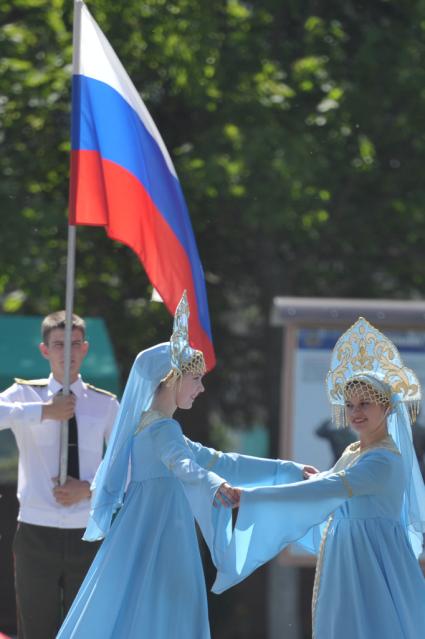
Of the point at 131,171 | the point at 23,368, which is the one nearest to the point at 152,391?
the point at 131,171

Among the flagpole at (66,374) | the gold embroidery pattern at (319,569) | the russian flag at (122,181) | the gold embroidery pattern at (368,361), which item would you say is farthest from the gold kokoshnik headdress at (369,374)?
the flagpole at (66,374)

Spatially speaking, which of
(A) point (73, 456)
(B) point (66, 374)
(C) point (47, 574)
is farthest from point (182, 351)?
(C) point (47, 574)

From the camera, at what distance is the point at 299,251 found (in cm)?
1159

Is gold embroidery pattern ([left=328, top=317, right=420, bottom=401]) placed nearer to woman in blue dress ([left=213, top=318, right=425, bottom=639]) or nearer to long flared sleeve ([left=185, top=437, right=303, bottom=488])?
woman in blue dress ([left=213, top=318, right=425, bottom=639])

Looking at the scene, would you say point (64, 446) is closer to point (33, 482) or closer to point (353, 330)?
point (33, 482)

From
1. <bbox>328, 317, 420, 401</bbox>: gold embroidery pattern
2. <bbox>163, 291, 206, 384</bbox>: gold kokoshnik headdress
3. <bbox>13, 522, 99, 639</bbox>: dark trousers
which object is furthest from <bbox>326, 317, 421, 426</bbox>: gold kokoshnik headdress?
<bbox>13, 522, 99, 639</bbox>: dark trousers

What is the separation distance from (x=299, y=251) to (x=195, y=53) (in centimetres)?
222

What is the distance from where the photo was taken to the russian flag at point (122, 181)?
5914 mm

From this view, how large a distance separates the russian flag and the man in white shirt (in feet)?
1.66

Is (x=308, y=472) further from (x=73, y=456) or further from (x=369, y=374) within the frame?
(x=73, y=456)

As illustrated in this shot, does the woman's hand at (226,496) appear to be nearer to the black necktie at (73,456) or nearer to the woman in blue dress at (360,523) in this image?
the woman in blue dress at (360,523)

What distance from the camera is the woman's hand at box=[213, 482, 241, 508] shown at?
4953 millimetres

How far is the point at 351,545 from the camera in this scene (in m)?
4.98

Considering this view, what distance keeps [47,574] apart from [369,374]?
172 cm
